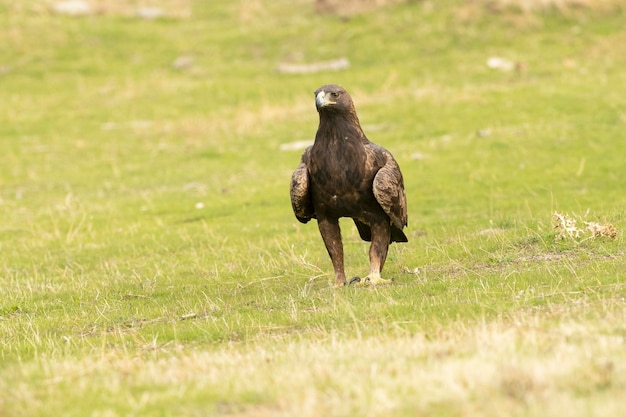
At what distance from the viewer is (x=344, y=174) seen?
11852 mm

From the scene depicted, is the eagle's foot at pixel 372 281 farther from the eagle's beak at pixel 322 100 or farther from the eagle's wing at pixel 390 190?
the eagle's beak at pixel 322 100

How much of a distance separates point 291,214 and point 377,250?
8209 millimetres

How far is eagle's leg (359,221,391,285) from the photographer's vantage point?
41.0 feet

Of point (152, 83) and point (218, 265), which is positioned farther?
point (152, 83)

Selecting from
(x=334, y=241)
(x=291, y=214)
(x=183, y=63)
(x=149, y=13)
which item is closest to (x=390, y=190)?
(x=334, y=241)

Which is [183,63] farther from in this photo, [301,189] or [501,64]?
[301,189]

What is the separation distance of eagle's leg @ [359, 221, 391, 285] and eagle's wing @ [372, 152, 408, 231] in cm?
22

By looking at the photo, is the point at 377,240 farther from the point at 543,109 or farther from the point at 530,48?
the point at 530,48

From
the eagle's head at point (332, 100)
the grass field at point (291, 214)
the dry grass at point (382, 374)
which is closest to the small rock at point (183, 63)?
the grass field at point (291, 214)

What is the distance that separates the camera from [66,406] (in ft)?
23.8

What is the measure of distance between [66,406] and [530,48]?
32.3m

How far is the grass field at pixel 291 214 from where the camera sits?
7.43 metres

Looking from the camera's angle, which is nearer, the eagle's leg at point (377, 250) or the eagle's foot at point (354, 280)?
the eagle's leg at point (377, 250)

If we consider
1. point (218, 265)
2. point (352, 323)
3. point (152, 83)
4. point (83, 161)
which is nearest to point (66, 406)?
point (352, 323)
